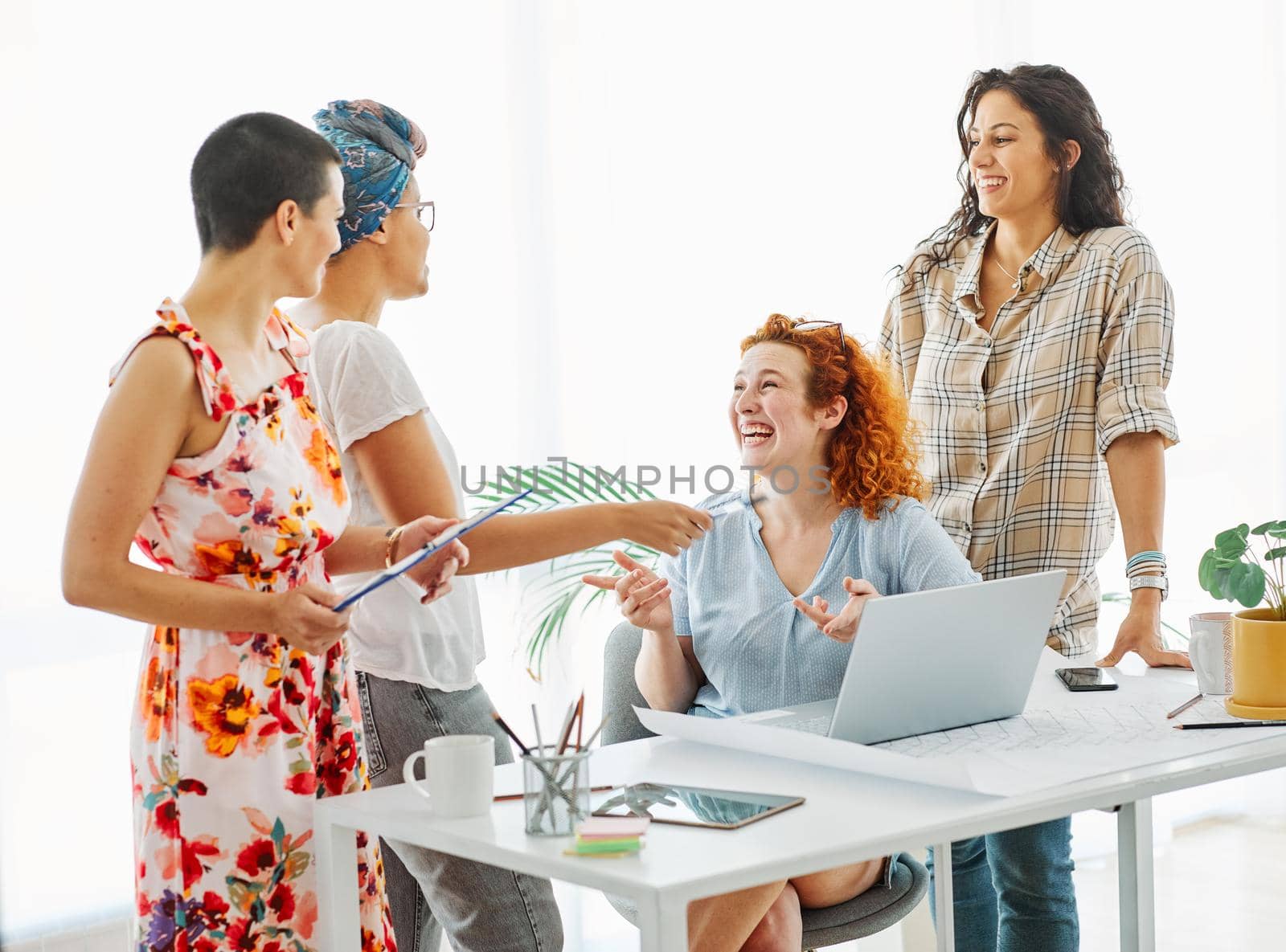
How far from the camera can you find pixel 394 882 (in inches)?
78.7

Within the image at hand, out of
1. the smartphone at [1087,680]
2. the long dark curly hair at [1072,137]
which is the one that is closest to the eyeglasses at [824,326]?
the long dark curly hair at [1072,137]

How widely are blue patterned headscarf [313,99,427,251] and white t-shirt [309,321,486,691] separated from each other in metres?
0.15

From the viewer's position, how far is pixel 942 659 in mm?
1679

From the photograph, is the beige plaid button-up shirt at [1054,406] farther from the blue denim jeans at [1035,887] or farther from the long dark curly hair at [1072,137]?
the blue denim jeans at [1035,887]

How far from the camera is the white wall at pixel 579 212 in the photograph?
2.60 metres

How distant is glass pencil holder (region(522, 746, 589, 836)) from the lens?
139cm

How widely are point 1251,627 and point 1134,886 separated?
15.2 inches

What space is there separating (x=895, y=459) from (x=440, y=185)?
136cm

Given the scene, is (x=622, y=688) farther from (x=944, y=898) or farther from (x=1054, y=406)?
(x=1054, y=406)

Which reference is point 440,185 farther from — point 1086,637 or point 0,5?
point 1086,637

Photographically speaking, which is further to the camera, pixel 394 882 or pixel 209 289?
pixel 394 882

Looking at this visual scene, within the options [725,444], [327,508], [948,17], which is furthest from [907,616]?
[948,17]

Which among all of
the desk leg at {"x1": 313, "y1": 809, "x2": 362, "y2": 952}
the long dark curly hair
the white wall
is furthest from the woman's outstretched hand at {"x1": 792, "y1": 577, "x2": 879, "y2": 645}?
the white wall
